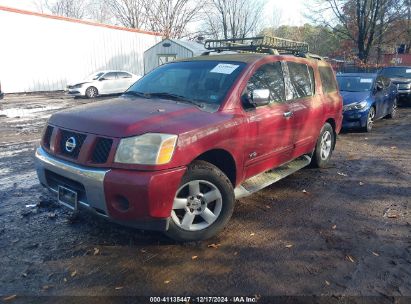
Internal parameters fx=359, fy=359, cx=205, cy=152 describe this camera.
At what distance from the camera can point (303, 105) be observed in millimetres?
4969

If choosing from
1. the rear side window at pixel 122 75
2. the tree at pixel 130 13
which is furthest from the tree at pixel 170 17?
the rear side window at pixel 122 75

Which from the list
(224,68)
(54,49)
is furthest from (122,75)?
(224,68)

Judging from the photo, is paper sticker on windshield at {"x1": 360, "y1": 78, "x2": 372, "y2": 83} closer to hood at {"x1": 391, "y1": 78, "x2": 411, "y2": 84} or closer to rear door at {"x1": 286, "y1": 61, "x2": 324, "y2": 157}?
hood at {"x1": 391, "y1": 78, "x2": 411, "y2": 84}

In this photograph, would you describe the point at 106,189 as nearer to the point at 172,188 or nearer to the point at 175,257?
the point at 172,188

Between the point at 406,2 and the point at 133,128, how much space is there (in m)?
29.9

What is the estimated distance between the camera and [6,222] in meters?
3.98

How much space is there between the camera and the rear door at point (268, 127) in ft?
13.2

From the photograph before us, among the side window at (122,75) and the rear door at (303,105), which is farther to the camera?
the side window at (122,75)

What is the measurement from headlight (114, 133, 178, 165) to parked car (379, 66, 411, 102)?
1427 cm

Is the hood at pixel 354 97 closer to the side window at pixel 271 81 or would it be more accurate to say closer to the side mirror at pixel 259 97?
the side window at pixel 271 81

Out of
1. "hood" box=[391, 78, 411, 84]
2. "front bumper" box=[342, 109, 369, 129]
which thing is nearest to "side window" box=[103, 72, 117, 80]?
"hood" box=[391, 78, 411, 84]

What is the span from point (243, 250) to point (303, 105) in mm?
2425

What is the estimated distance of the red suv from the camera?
305 cm

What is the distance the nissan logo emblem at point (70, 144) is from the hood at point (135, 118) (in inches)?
4.1
